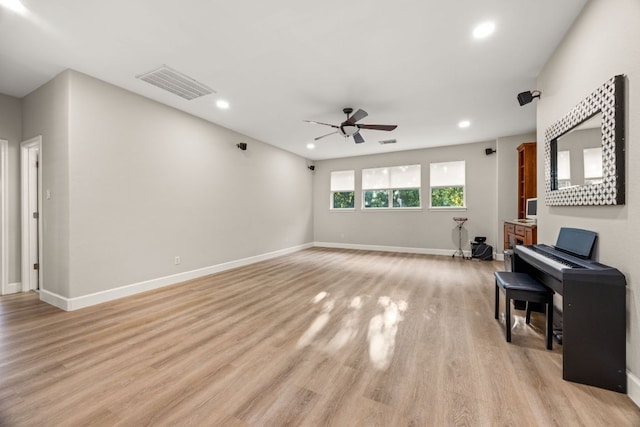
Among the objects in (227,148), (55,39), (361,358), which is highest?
(55,39)

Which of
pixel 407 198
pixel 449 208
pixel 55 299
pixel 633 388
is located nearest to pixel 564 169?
pixel 633 388

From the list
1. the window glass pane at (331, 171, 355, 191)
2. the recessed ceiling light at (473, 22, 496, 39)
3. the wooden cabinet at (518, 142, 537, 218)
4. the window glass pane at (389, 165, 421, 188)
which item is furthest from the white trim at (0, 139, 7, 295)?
the wooden cabinet at (518, 142, 537, 218)

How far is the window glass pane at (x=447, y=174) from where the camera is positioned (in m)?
6.86

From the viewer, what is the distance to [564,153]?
8.37ft

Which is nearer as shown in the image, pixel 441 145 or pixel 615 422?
pixel 615 422

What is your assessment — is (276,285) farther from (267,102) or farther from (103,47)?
(103,47)

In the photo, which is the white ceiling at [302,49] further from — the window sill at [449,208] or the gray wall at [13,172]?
the window sill at [449,208]

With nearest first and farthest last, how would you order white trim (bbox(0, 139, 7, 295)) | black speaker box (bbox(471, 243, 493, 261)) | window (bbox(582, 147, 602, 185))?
window (bbox(582, 147, 602, 185)) → white trim (bbox(0, 139, 7, 295)) → black speaker box (bbox(471, 243, 493, 261))

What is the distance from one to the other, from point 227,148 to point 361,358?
472cm

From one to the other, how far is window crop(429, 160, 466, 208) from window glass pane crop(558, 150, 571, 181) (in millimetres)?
4383

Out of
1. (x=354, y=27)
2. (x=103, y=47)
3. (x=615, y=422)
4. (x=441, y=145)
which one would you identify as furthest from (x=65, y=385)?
(x=441, y=145)

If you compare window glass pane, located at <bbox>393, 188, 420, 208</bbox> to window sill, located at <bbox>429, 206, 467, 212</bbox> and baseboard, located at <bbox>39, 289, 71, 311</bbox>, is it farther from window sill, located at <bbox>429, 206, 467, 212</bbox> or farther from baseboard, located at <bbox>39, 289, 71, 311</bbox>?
baseboard, located at <bbox>39, 289, 71, 311</bbox>

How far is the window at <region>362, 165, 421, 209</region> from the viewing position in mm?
7402

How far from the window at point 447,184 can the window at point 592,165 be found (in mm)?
4878
